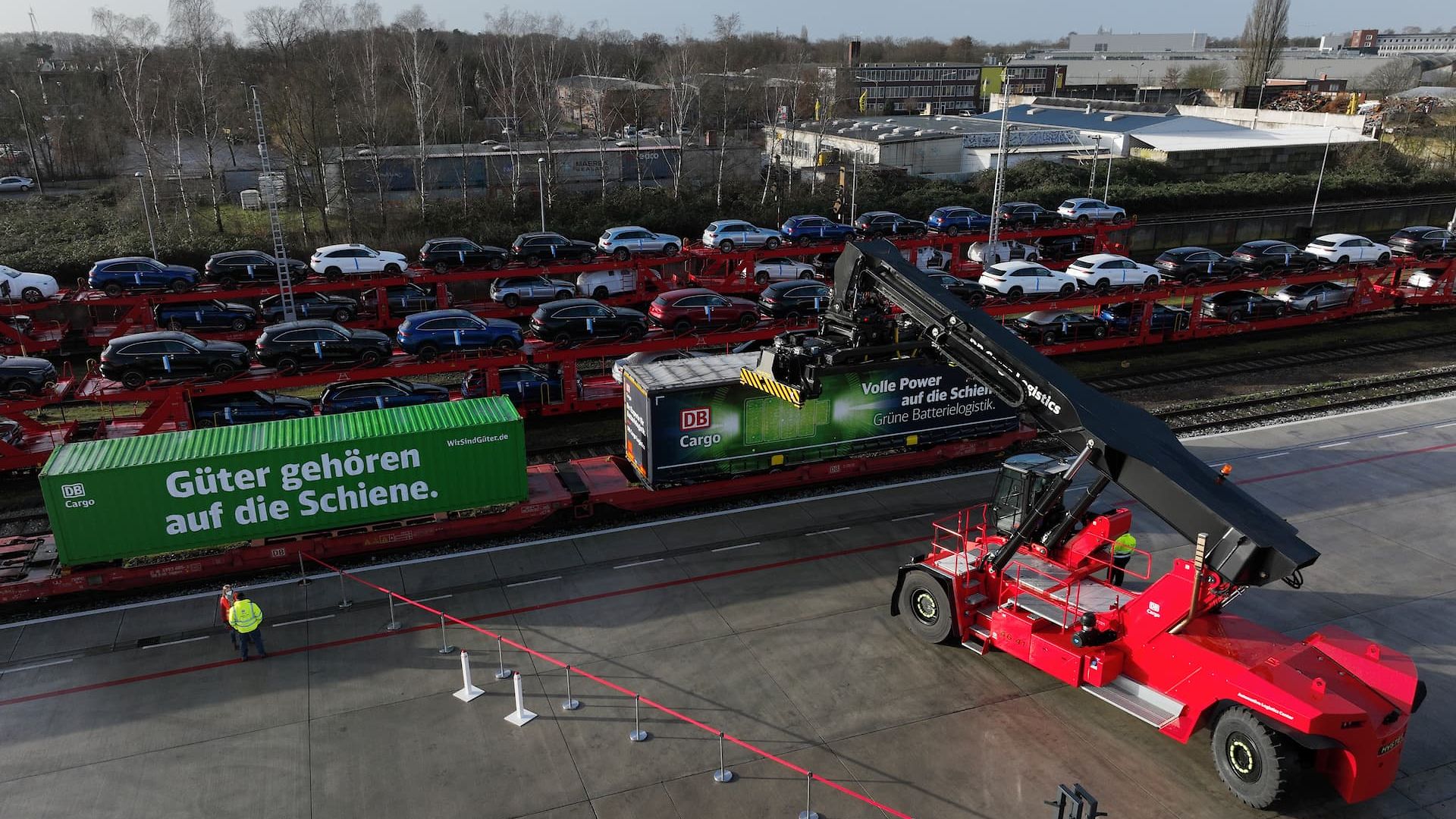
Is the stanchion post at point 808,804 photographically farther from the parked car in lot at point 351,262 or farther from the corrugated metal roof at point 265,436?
the parked car in lot at point 351,262

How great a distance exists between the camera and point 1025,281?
3192cm

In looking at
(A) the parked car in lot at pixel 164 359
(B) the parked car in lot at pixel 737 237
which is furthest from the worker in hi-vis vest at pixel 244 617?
(B) the parked car in lot at pixel 737 237

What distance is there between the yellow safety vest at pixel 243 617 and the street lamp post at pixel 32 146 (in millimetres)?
53790

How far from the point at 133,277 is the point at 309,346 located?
11505 mm

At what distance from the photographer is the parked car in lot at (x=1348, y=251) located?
36.0m

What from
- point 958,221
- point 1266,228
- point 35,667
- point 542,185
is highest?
point 542,185

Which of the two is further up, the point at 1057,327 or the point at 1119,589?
the point at 1119,589

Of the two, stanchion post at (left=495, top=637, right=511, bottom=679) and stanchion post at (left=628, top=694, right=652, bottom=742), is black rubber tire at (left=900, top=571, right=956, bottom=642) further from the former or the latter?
stanchion post at (left=495, top=637, right=511, bottom=679)

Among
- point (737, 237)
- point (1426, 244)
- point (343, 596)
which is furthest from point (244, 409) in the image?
point (1426, 244)

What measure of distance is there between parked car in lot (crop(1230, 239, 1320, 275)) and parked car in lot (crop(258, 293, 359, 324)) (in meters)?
32.4

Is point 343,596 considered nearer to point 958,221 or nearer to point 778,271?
point 778,271

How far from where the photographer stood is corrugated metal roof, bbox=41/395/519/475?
16.2 m

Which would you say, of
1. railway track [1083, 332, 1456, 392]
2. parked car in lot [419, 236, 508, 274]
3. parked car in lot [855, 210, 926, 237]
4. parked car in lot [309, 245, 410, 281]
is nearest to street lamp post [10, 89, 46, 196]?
parked car in lot [309, 245, 410, 281]

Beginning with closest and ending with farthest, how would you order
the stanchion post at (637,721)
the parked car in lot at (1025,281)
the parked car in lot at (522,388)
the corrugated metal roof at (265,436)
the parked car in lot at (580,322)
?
the stanchion post at (637,721) → the corrugated metal roof at (265,436) → the parked car in lot at (522,388) → the parked car in lot at (580,322) → the parked car in lot at (1025,281)
